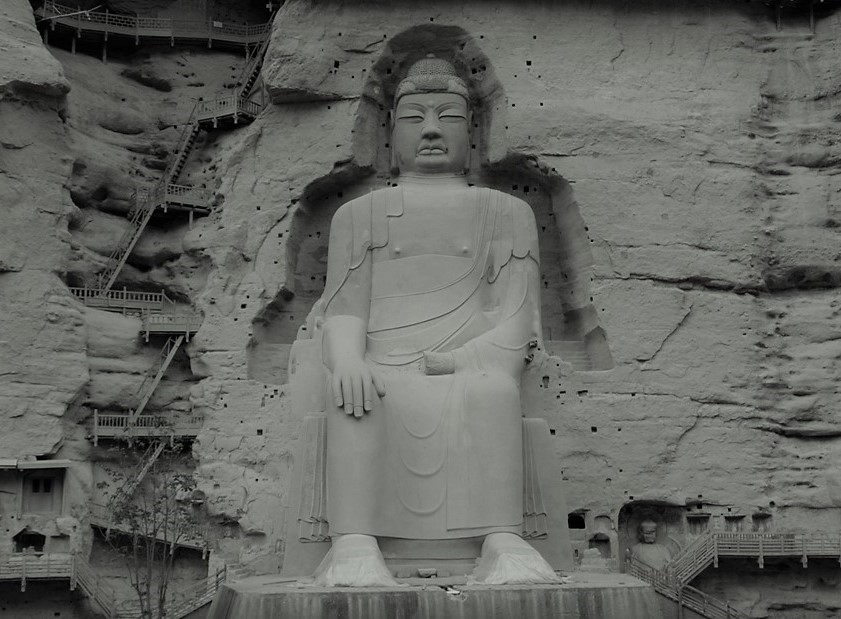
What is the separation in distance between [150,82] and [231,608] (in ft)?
34.8

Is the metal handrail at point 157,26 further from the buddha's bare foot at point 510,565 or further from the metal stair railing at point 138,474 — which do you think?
the buddha's bare foot at point 510,565

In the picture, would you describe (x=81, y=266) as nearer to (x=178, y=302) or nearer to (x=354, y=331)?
(x=178, y=302)

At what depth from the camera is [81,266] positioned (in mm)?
15172

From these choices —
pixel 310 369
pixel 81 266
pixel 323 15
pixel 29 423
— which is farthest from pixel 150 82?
pixel 310 369

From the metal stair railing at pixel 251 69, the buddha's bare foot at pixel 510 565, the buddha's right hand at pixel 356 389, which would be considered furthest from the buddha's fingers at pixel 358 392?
the metal stair railing at pixel 251 69

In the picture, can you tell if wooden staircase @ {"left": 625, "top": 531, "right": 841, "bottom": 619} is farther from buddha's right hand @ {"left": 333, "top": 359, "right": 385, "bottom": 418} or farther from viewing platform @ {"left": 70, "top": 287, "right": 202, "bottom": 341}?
viewing platform @ {"left": 70, "top": 287, "right": 202, "bottom": 341}

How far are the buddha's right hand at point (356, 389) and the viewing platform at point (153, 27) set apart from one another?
9333 mm

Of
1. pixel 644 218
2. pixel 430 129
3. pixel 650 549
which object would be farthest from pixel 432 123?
pixel 650 549

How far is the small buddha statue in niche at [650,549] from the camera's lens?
12703 mm

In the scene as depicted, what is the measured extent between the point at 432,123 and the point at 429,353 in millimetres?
2435

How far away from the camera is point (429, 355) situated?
9.36 metres

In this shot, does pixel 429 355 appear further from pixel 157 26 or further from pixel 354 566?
pixel 157 26

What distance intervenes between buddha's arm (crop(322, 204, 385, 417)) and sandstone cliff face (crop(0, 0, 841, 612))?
8.70 ft

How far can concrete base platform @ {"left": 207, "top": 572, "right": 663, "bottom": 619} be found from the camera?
7617mm
